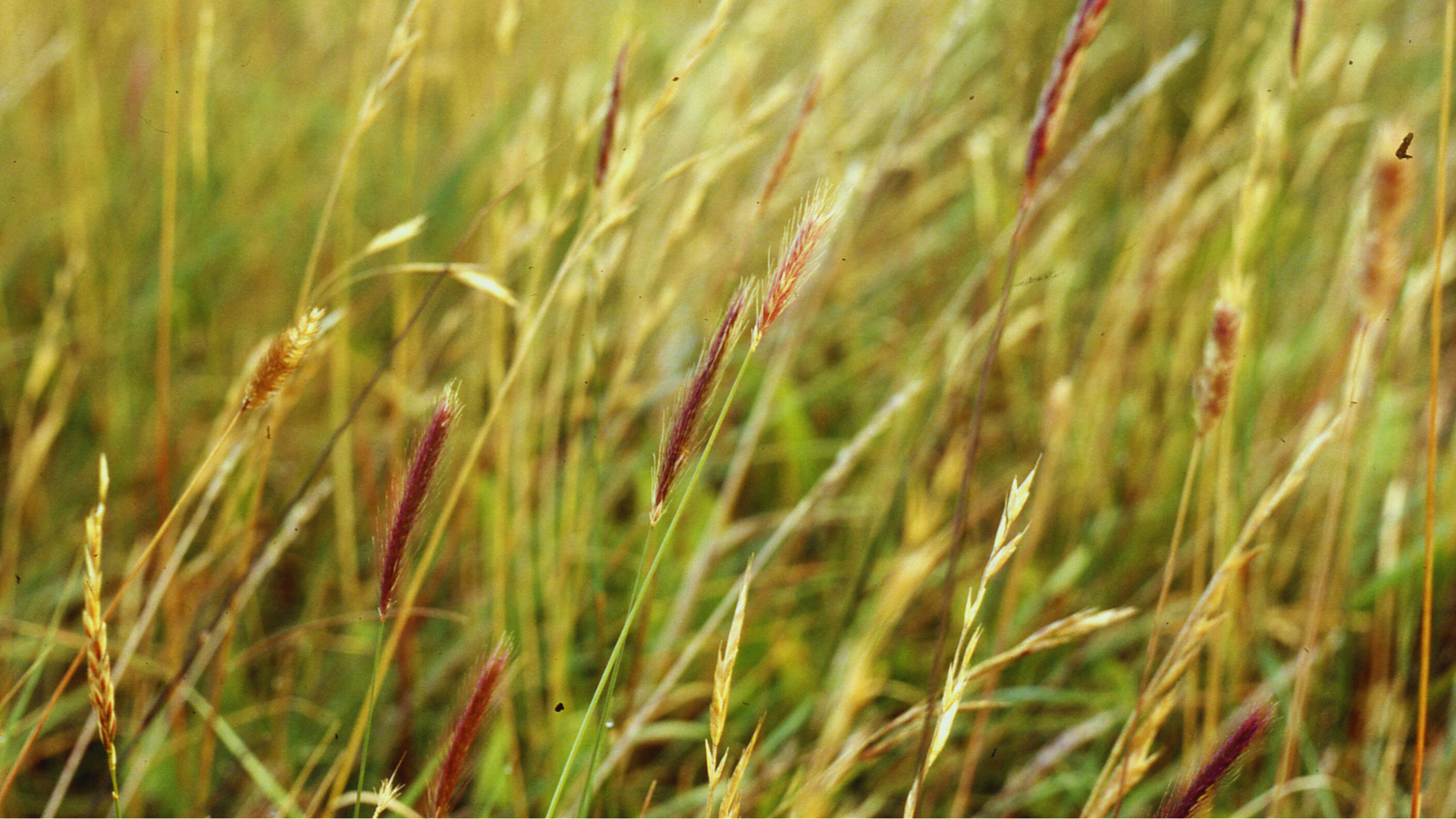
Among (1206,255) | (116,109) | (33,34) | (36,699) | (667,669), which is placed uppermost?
(33,34)

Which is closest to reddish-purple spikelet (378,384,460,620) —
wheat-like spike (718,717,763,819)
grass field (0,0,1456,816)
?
grass field (0,0,1456,816)

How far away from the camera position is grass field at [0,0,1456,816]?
0.80 m

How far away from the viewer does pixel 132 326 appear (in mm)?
1520

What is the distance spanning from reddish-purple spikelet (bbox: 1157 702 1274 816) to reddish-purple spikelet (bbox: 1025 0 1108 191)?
1.34 ft

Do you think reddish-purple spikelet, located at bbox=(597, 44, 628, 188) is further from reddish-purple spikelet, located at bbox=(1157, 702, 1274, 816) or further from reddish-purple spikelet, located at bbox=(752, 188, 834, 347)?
reddish-purple spikelet, located at bbox=(1157, 702, 1274, 816)

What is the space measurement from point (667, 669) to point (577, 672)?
122 mm

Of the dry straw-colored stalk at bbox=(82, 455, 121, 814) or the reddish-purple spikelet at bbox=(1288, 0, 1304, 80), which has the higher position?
the dry straw-colored stalk at bbox=(82, 455, 121, 814)

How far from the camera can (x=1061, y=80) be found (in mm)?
688

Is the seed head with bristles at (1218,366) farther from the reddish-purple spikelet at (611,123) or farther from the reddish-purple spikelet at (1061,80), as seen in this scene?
the reddish-purple spikelet at (611,123)

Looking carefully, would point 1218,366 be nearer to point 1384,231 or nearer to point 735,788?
point 1384,231

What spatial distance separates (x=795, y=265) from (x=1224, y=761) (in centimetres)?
44

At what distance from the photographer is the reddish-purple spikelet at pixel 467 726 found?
0.61 metres

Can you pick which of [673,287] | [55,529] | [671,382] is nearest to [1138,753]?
[673,287]

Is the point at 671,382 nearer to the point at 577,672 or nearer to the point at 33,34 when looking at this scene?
the point at 577,672
